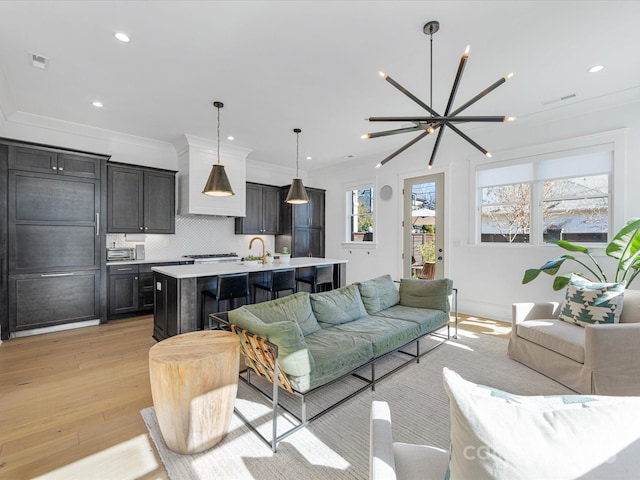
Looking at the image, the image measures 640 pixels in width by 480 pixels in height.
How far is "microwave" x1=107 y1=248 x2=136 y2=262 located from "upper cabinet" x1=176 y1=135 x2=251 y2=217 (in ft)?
3.60

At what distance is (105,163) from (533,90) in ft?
19.2

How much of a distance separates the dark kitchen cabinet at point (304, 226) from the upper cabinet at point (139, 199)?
8.06ft

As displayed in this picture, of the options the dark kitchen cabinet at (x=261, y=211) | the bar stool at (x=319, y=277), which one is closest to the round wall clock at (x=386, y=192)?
the bar stool at (x=319, y=277)

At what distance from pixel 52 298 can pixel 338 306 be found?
12.9ft

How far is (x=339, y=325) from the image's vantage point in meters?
3.05

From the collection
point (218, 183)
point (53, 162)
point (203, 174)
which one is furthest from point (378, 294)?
point (53, 162)

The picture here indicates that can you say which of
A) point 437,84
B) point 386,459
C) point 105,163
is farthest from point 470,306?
point 105,163

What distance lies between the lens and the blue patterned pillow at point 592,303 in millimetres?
2719

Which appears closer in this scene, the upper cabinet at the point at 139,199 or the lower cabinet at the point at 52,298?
the lower cabinet at the point at 52,298

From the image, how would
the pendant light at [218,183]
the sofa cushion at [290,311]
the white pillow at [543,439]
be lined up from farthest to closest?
the pendant light at [218,183], the sofa cushion at [290,311], the white pillow at [543,439]

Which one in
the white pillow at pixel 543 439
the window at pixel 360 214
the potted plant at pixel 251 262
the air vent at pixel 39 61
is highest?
the air vent at pixel 39 61

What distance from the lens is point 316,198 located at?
24.2 feet

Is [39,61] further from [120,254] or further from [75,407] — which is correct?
[75,407]

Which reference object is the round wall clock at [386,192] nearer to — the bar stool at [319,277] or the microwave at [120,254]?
the bar stool at [319,277]
